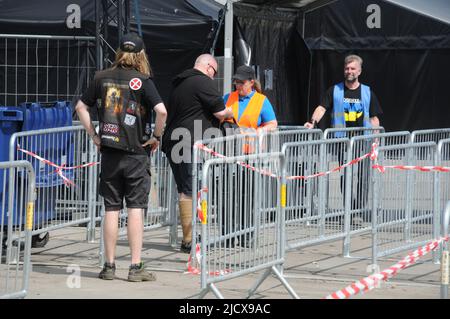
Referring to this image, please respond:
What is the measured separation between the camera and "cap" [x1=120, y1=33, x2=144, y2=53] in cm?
812

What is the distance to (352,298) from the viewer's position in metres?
7.67

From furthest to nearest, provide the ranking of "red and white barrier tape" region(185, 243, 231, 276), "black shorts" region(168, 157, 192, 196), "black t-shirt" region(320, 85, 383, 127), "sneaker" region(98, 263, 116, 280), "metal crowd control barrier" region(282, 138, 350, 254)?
"black t-shirt" region(320, 85, 383, 127) < "metal crowd control barrier" region(282, 138, 350, 254) < "black shorts" region(168, 157, 192, 196) < "sneaker" region(98, 263, 116, 280) < "red and white barrier tape" region(185, 243, 231, 276)

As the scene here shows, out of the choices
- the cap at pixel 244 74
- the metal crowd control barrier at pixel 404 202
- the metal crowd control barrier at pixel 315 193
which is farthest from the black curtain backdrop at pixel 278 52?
the metal crowd control barrier at pixel 404 202

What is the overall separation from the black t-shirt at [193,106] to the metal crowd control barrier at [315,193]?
815mm

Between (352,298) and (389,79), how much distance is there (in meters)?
9.44

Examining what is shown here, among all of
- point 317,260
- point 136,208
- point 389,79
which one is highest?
point 389,79

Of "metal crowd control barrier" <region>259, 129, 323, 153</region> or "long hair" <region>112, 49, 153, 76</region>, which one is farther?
"metal crowd control barrier" <region>259, 129, 323, 153</region>

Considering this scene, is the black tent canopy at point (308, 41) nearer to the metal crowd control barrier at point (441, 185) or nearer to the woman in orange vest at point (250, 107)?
the woman in orange vest at point (250, 107)

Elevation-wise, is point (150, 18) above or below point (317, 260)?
above

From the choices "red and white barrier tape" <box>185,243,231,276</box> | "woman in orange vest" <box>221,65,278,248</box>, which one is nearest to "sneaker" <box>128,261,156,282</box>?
"red and white barrier tape" <box>185,243,231,276</box>

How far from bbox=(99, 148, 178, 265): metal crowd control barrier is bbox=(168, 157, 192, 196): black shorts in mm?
555

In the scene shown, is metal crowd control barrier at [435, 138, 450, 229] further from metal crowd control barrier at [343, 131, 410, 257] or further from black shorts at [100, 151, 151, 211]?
black shorts at [100, 151, 151, 211]
